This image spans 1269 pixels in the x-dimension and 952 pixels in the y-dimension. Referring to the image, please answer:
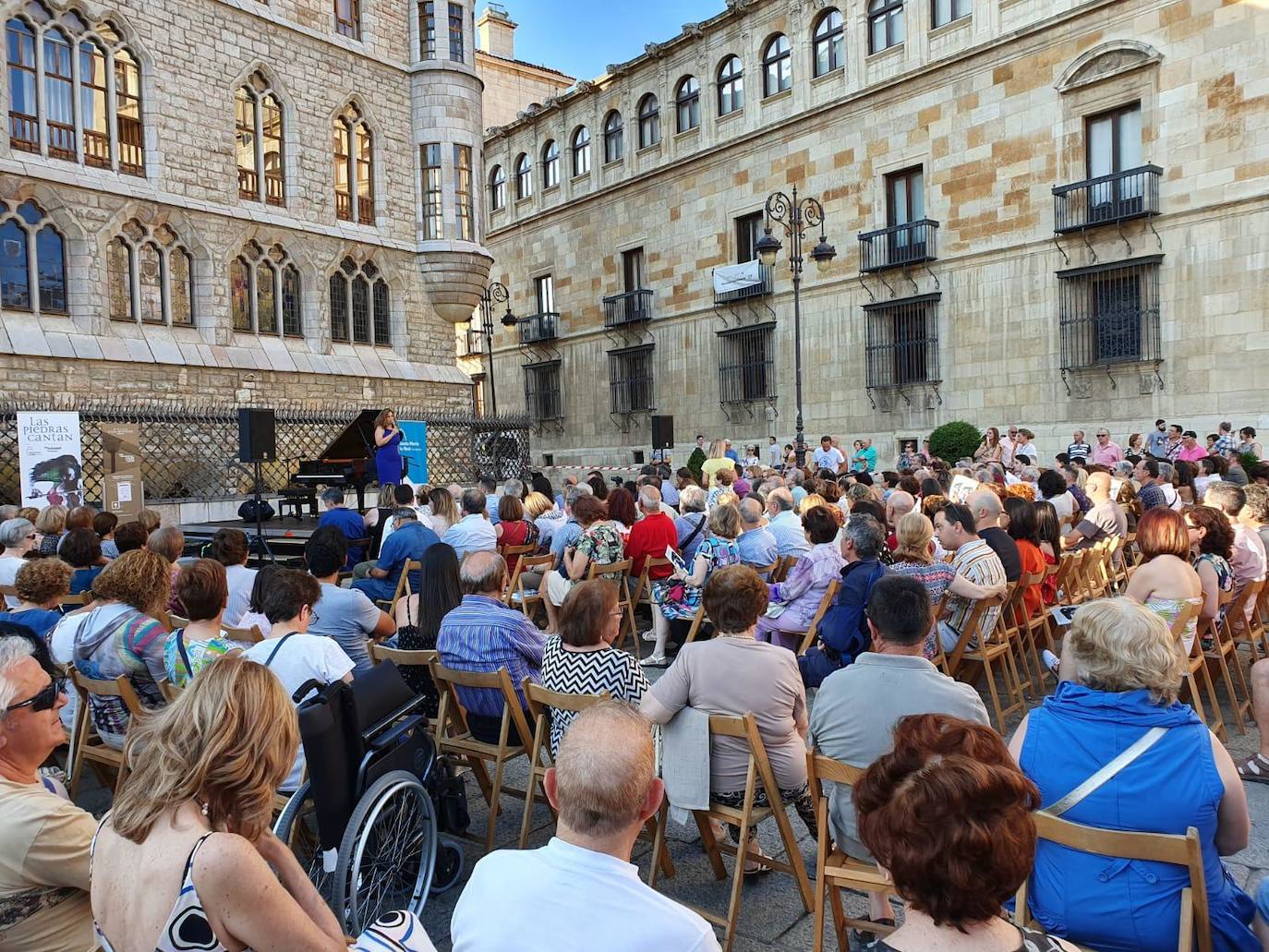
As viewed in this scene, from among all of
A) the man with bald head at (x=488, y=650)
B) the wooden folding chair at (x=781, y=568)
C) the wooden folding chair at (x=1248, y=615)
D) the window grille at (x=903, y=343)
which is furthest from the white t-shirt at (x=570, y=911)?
the window grille at (x=903, y=343)

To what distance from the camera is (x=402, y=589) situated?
666cm

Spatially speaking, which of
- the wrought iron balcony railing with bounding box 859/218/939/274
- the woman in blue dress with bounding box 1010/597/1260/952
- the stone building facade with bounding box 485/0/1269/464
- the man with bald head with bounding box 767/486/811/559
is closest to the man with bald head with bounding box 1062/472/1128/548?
the man with bald head with bounding box 767/486/811/559

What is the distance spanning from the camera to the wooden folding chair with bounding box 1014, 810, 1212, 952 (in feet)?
6.66

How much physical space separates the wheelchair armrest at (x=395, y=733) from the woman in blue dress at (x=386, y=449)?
920cm

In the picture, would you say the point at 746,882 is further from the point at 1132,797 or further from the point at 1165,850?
the point at 1165,850

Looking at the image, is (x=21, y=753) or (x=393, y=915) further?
(x=21, y=753)

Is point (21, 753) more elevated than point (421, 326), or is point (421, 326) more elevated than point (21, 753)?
point (421, 326)

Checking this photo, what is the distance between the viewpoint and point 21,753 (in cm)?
227

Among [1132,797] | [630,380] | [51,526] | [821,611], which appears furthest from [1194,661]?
[630,380]

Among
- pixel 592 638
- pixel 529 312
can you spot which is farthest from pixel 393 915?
pixel 529 312

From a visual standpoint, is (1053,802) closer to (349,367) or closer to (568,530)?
(568,530)

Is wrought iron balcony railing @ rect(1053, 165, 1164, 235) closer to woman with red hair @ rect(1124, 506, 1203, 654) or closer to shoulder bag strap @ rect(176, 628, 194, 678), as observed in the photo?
woman with red hair @ rect(1124, 506, 1203, 654)

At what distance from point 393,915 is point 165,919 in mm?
476

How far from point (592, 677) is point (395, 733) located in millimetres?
786
